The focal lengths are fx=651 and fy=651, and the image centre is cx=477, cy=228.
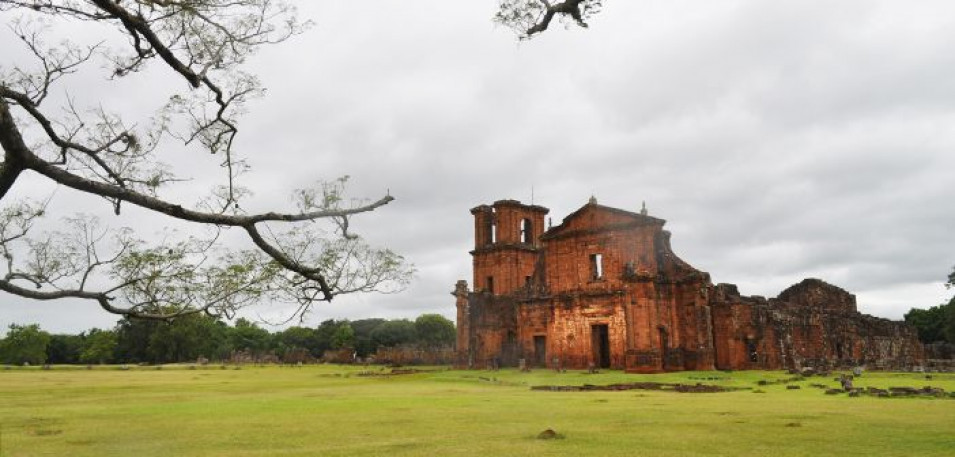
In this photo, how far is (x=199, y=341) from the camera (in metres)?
67.9

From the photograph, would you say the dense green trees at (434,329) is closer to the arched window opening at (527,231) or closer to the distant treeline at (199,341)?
the distant treeline at (199,341)

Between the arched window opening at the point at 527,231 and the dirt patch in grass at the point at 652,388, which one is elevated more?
the arched window opening at the point at 527,231

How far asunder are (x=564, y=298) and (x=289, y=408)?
23.5 meters

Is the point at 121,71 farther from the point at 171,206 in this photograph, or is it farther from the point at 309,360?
the point at 309,360

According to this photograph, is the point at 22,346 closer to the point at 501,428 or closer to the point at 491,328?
the point at 491,328

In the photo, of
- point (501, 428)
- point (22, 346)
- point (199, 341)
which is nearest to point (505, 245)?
point (501, 428)

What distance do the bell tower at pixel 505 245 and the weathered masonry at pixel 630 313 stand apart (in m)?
0.08

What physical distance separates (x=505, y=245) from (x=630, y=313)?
12.7 meters


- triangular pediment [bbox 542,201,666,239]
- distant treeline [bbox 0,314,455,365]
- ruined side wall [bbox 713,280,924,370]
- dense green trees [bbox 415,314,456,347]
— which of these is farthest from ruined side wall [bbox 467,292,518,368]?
dense green trees [bbox 415,314,456,347]

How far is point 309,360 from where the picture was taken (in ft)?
216

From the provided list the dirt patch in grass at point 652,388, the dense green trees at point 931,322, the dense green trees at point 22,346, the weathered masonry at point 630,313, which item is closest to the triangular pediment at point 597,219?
the weathered masonry at point 630,313

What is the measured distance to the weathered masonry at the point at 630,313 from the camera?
103 ft

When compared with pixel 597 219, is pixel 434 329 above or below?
below

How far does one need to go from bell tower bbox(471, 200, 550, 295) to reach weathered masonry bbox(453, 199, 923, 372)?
0.08 metres
